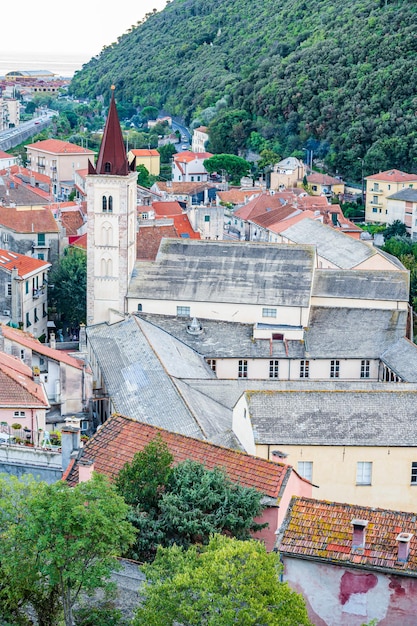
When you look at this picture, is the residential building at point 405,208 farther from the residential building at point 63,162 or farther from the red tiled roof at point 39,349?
the red tiled roof at point 39,349

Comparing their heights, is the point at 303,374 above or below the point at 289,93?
below

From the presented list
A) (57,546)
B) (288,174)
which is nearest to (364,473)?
(57,546)

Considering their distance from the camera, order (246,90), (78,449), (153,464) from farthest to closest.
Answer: (246,90), (78,449), (153,464)

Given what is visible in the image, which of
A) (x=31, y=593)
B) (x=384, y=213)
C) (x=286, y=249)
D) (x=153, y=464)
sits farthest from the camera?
(x=384, y=213)

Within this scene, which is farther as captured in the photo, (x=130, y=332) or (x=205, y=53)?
(x=205, y=53)

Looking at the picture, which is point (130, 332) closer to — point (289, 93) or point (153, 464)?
point (153, 464)

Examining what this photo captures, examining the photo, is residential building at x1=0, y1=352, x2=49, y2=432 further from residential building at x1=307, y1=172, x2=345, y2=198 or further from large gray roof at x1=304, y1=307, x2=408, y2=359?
residential building at x1=307, y1=172, x2=345, y2=198

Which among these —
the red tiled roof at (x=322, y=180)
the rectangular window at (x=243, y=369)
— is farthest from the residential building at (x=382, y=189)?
the rectangular window at (x=243, y=369)

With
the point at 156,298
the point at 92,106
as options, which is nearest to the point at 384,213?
the point at 156,298

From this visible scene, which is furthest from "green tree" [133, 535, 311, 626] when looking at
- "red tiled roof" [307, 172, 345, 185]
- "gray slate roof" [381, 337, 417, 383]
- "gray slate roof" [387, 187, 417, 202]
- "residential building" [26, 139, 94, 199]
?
"residential building" [26, 139, 94, 199]
